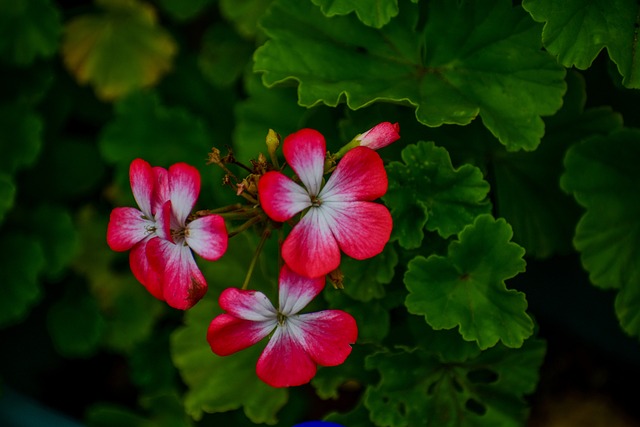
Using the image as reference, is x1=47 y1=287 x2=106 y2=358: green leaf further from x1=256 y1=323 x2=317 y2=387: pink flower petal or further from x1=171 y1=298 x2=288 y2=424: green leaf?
x1=256 y1=323 x2=317 y2=387: pink flower petal

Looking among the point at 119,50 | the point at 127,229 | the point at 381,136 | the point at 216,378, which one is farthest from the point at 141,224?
the point at 119,50

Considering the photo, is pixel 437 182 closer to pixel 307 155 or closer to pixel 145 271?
pixel 307 155

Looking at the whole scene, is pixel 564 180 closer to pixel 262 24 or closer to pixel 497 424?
pixel 497 424

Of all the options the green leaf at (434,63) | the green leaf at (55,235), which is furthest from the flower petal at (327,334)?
the green leaf at (55,235)

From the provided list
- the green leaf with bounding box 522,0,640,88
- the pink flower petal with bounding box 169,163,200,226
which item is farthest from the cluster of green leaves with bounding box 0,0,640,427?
the pink flower petal with bounding box 169,163,200,226

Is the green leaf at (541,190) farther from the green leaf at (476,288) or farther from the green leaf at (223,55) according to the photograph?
the green leaf at (223,55)
